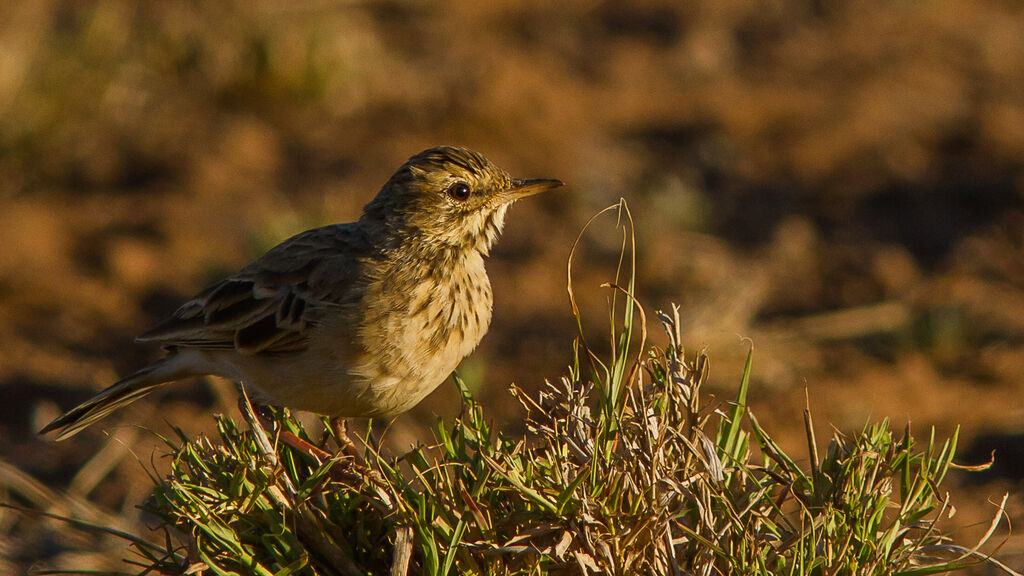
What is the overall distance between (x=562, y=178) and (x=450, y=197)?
4.10m

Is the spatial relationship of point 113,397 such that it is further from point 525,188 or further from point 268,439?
point 525,188

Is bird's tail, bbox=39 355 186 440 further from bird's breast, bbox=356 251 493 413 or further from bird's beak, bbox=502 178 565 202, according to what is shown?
bird's beak, bbox=502 178 565 202

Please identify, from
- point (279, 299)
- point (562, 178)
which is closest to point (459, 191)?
point (279, 299)

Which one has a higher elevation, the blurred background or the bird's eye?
the bird's eye

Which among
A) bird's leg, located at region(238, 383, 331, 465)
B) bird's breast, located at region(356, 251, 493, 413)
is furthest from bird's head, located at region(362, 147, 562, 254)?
bird's leg, located at region(238, 383, 331, 465)

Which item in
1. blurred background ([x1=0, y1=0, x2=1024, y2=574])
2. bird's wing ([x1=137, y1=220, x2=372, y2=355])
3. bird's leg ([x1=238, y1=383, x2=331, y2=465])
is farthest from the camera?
blurred background ([x1=0, y1=0, x2=1024, y2=574])

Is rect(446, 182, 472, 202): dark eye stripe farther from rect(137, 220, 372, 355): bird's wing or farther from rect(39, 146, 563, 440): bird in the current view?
rect(137, 220, 372, 355): bird's wing

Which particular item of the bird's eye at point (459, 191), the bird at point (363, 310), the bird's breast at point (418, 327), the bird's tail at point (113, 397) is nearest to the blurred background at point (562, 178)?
the bird's tail at point (113, 397)

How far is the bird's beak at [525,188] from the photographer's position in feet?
15.5

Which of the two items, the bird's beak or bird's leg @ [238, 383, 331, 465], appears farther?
the bird's beak

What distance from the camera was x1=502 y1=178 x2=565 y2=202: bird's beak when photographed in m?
4.73

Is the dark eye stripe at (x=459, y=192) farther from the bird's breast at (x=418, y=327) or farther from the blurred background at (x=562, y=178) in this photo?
the blurred background at (x=562, y=178)

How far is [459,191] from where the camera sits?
480 centimetres

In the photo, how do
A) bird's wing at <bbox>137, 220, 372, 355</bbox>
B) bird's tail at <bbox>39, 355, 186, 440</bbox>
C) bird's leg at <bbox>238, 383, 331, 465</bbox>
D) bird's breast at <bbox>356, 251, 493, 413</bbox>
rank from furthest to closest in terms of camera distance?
1. bird's tail at <bbox>39, 355, 186, 440</bbox>
2. bird's wing at <bbox>137, 220, 372, 355</bbox>
3. bird's breast at <bbox>356, 251, 493, 413</bbox>
4. bird's leg at <bbox>238, 383, 331, 465</bbox>
